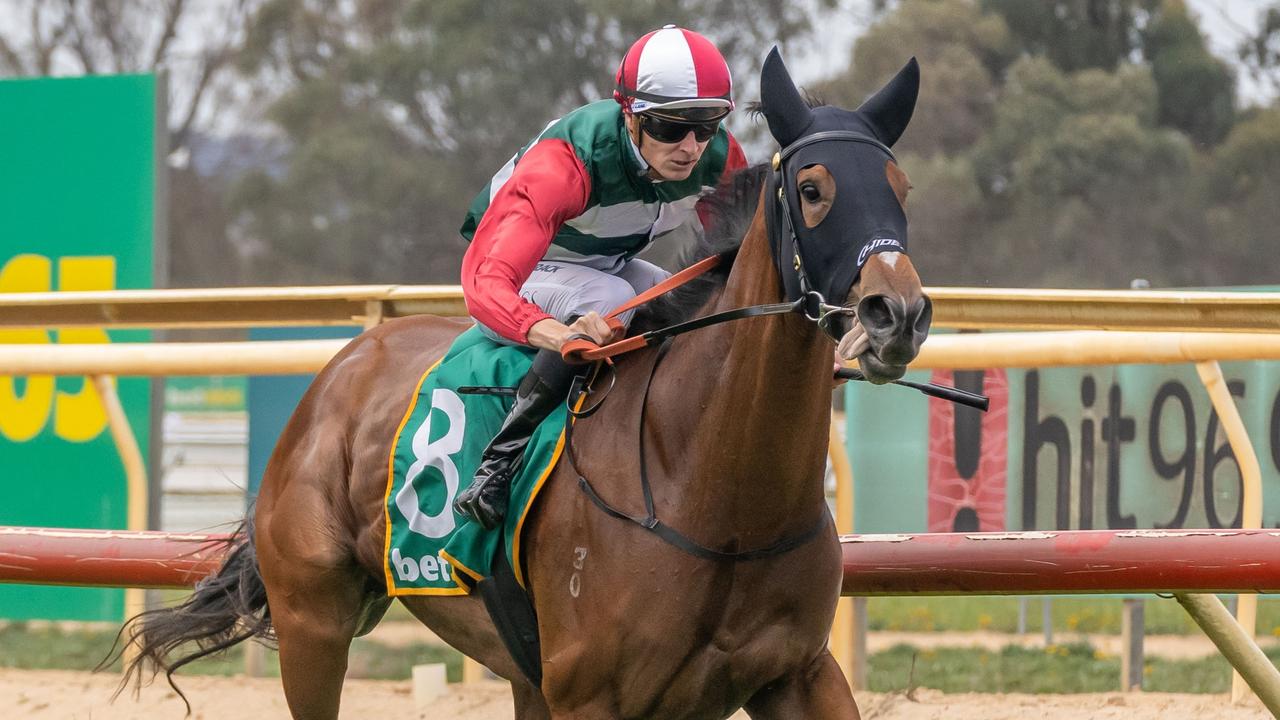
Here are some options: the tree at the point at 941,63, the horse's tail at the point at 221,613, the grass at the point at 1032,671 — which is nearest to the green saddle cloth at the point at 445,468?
the horse's tail at the point at 221,613

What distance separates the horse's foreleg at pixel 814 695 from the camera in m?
2.90

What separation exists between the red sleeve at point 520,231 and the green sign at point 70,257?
4.18 m

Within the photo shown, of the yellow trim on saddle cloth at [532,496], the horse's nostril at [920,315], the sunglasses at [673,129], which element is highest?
the sunglasses at [673,129]

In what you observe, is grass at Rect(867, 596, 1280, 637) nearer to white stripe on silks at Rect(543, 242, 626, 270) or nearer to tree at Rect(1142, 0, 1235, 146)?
white stripe on silks at Rect(543, 242, 626, 270)

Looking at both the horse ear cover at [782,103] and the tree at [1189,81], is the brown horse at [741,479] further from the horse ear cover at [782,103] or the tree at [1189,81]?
the tree at [1189,81]

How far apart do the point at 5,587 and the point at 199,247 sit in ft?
72.1

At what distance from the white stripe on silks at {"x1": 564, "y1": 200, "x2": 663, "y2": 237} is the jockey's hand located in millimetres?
343

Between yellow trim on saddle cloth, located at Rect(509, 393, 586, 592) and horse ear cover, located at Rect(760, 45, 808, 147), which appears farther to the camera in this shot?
yellow trim on saddle cloth, located at Rect(509, 393, 586, 592)

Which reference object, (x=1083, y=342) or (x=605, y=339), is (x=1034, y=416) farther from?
(x=605, y=339)

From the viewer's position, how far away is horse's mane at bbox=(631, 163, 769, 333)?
9.65 feet

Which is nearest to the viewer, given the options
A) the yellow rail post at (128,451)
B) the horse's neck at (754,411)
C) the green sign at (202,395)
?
the horse's neck at (754,411)

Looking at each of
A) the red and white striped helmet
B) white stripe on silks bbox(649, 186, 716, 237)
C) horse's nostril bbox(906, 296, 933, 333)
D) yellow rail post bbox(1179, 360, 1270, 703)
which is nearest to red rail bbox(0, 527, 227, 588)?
white stripe on silks bbox(649, 186, 716, 237)

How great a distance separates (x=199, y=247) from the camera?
27.8 meters

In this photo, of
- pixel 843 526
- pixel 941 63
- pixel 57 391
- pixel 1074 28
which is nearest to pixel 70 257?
pixel 57 391
